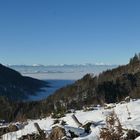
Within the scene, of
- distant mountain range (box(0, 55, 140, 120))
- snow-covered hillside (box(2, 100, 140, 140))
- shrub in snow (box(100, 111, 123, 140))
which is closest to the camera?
shrub in snow (box(100, 111, 123, 140))

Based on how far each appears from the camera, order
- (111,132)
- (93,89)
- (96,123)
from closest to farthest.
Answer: (111,132)
(96,123)
(93,89)

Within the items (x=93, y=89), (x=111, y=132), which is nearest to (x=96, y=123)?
(x=111, y=132)

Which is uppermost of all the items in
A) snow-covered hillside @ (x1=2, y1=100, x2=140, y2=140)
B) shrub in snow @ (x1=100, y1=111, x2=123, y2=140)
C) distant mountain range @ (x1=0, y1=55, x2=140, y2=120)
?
shrub in snow @ (x1=100, y1=111, x2=123, y2=140)

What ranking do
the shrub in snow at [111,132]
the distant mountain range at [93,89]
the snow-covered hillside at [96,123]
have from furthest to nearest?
the distant mountain range at [93,89] < the snow-covered hillside at [96,123] < the shrub in snow at [111,132]

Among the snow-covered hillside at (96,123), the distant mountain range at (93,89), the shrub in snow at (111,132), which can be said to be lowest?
the distant mountain range at (93,89)

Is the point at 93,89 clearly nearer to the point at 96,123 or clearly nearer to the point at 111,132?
the point at 96,123

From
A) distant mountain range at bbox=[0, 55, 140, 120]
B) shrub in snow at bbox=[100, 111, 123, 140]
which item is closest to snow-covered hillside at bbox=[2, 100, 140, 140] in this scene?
shrub in snow at bbox=[100, 111, 123, 140]

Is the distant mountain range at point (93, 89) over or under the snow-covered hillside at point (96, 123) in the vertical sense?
under

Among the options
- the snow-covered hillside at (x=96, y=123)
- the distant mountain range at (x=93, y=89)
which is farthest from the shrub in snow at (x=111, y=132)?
the distant mountain range at (x=93, y=89)

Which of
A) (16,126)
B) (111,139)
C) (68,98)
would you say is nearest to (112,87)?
(68,98)

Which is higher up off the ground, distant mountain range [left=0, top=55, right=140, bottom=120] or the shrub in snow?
the shrub in snow

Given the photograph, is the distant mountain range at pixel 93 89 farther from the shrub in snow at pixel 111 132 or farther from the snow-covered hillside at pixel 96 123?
A: the shrub in snow at pixel 111 132

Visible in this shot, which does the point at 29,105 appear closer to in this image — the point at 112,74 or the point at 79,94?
the point at 79,94

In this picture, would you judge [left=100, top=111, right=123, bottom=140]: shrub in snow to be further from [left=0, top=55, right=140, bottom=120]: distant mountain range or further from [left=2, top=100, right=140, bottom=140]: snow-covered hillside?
[left=0, top=55, right=140, bottom=120]: distant mountain range
